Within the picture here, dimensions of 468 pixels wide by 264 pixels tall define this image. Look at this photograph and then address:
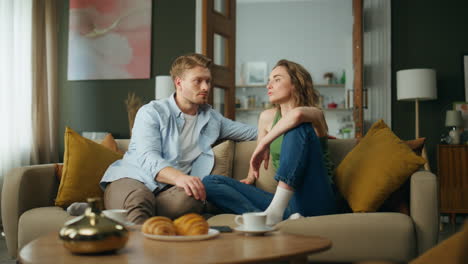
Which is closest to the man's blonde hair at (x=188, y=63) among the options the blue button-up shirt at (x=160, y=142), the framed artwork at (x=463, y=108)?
the blue button-up shirt at (x=160, y=142)

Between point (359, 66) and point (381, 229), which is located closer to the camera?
point (381, 229)

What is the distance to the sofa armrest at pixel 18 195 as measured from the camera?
2.44 meters

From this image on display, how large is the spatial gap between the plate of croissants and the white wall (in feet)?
23.1

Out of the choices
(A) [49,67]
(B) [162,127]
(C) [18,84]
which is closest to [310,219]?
(B) [162,127]

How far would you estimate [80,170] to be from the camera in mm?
2545

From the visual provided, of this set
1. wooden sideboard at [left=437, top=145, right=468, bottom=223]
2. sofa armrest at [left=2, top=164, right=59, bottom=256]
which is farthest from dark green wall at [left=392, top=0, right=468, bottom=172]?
sofa armrest at [left=2, top=164, right=59, bottom=256]

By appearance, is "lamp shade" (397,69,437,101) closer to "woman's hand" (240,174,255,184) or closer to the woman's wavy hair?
the woman's wavy hair

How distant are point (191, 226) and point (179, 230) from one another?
47 mm

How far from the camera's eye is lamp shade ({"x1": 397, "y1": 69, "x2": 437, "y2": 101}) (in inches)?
194

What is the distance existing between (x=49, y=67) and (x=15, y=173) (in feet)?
10.6

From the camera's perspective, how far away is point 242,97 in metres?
8.64

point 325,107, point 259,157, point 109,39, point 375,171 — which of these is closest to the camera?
point 375,171

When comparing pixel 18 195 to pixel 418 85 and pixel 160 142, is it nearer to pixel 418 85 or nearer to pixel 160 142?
pixel 160 142

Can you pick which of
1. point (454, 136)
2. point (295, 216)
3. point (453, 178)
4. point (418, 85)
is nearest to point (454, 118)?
point (454, 136)
